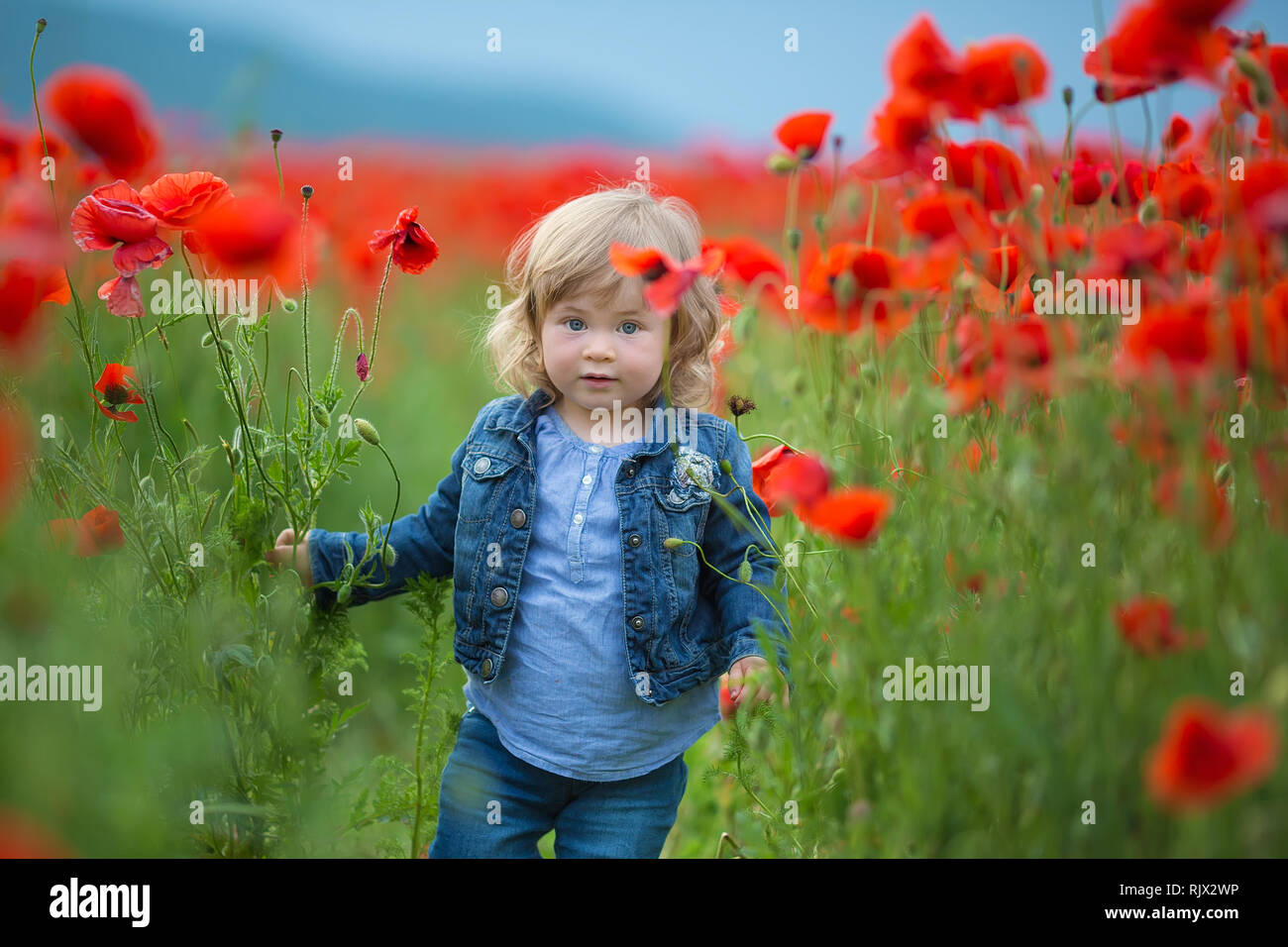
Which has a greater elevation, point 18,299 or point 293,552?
point 18,299

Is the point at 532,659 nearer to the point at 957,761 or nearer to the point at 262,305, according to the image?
the point at 957,761

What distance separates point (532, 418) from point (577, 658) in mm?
322

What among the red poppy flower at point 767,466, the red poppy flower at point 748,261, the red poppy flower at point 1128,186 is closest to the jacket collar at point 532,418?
the red poppy flower at point 767,466

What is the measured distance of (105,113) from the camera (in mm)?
1122

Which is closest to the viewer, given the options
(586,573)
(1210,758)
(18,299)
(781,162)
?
(1210,758)

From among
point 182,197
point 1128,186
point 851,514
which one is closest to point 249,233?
point 182,197

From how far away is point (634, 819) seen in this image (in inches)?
52.4

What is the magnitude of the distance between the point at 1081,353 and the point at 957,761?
38cm

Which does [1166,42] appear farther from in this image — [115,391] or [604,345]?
[115,391]

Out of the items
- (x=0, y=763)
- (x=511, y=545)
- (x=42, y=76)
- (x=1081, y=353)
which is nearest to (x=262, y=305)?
(x=42, y=76)

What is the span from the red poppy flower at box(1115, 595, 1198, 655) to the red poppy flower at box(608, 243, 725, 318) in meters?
0.48

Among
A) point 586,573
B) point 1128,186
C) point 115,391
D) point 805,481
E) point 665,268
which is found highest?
point 1128,186

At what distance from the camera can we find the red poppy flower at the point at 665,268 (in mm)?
→ 998

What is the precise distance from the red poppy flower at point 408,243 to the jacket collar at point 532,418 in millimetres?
229
